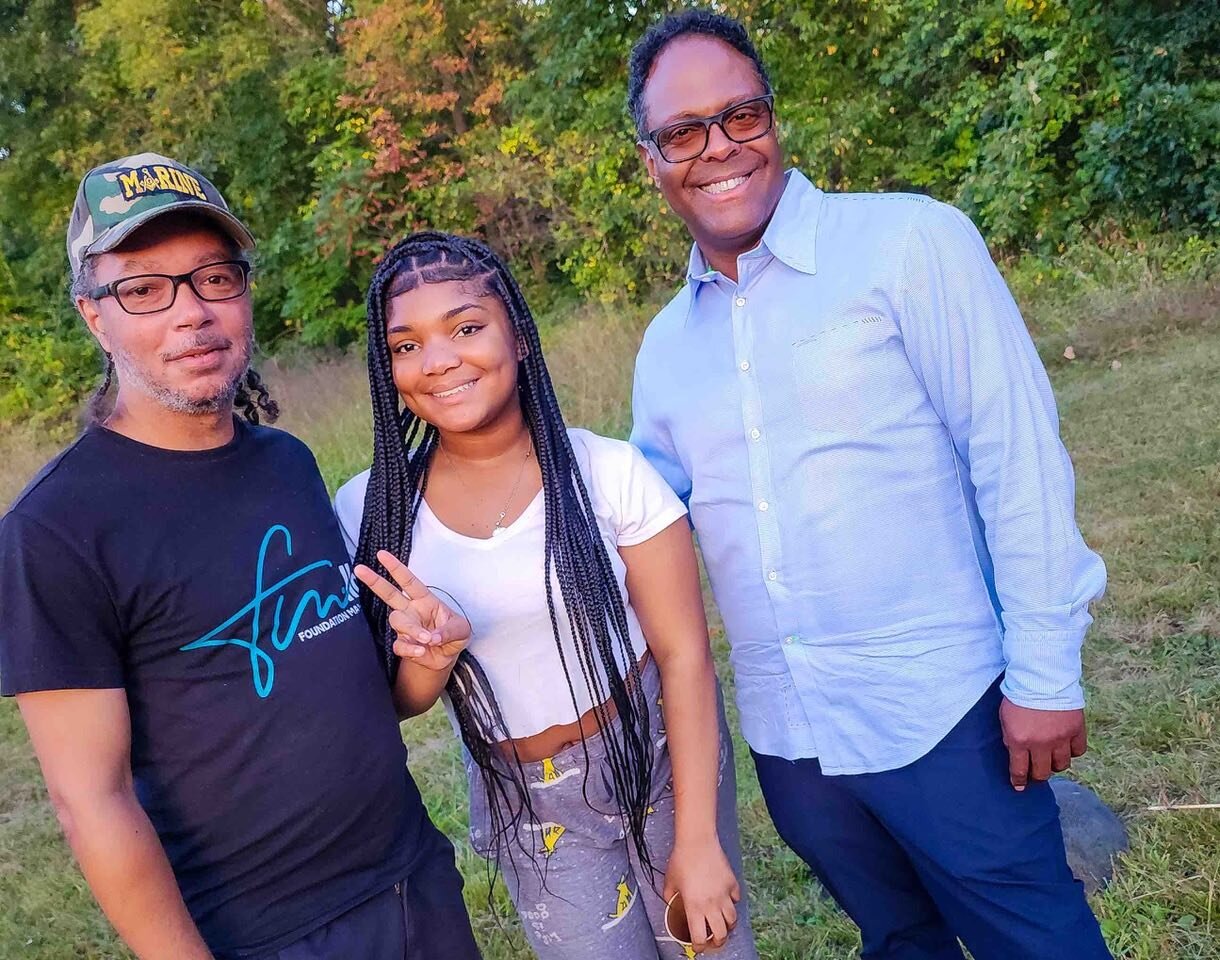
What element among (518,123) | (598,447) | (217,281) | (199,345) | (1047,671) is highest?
(518,123)

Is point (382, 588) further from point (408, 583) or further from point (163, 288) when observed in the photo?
point (163, 288)

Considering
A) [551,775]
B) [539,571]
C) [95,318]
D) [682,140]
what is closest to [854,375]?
[682,140]

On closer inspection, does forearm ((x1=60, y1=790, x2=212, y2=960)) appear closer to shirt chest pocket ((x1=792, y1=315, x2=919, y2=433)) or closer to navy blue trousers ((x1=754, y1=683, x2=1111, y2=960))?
navy blue trousers ((x1=754, y1=683, x2=1111, y2=960))

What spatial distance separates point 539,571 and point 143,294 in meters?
0.92

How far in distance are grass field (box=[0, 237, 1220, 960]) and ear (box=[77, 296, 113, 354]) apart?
87.8 inches

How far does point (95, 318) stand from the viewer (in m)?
1.89

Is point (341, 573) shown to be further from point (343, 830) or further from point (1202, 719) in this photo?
point (1202, 719)

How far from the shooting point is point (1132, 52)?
9.63 meters

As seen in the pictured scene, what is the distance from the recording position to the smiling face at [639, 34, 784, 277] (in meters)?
1.98

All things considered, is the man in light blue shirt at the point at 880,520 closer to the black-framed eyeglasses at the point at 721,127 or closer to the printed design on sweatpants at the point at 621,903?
the black-framed eyeglasses at the point at 721,127

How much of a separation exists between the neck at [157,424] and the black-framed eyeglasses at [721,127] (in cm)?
105

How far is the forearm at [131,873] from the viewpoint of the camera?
152 cm

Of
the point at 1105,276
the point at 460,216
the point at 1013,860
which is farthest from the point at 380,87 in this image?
the point at 1013,860

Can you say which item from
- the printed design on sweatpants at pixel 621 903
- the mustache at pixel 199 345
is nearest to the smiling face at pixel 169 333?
the mustache at pixel 199 345
